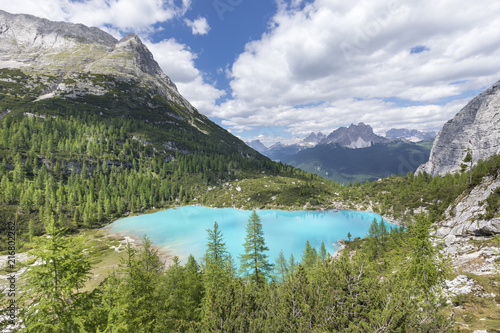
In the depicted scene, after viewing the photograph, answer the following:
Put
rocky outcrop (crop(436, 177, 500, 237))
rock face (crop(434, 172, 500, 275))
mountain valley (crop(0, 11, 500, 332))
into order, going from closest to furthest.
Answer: mountain valley (crop(0, 11, 500, 332)) → rock face (crop(434, 172, 500, 275)) → rocky outcrop (crop(436, 177, 500, 237))

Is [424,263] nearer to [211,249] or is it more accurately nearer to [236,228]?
[211,249]

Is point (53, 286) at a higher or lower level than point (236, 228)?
higher

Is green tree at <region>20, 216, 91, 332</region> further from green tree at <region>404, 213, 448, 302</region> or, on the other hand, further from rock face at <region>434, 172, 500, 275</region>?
rock face at <region>434, 172, 500, 275</region>

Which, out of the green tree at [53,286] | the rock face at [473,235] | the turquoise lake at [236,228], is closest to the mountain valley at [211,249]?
the green tree at [53,286]

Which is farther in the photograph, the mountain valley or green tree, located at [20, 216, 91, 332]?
the mountain valley

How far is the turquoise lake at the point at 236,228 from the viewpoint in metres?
72.6

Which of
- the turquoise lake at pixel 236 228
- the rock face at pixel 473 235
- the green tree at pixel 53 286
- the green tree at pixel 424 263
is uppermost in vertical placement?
the green tree at pixel 53 286

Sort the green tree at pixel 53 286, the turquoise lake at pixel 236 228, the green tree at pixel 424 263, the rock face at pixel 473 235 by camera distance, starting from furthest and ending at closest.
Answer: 1. the turquoise lake at pixel 236 228
2. the rock face at pixel 473 235
3. the green tree at pixel 424 263
4. the green tree at pixel 53 286

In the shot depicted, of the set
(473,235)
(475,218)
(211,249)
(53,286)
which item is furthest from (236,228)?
(53,286)

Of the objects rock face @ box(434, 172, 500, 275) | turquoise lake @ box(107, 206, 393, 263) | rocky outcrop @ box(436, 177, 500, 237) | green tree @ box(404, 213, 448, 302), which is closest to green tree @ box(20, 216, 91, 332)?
green tree @ box(404, 213, 448, 302)

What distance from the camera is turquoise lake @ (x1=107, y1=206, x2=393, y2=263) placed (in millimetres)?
72575

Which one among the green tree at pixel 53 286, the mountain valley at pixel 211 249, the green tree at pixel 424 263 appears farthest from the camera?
the green tree at pixel 424 263

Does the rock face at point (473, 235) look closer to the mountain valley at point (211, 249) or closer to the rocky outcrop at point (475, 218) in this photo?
the rocky outcrop at point (475, 218)

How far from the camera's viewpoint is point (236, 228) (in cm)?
9800
